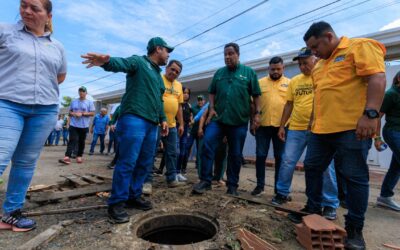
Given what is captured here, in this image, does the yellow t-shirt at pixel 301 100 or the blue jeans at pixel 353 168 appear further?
the yellow t-shirt at pixel 301 100

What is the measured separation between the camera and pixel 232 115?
394 cm

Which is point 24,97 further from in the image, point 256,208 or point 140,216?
point 256,208

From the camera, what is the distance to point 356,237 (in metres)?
2.38

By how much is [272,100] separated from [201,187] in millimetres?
1734

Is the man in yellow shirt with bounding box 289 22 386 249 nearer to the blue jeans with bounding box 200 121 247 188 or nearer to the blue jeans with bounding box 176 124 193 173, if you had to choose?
the blue jeans with bounding box 200 121 247 188

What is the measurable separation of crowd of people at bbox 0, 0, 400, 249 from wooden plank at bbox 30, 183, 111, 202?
0.68 meters

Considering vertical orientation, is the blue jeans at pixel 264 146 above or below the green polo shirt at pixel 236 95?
below

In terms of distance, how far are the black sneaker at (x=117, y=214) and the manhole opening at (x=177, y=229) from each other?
26 centimetres

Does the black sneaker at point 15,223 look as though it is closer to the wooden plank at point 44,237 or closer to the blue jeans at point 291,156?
the wooden plank at point 44,237

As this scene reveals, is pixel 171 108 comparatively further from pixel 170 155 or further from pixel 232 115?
pixel 232 115

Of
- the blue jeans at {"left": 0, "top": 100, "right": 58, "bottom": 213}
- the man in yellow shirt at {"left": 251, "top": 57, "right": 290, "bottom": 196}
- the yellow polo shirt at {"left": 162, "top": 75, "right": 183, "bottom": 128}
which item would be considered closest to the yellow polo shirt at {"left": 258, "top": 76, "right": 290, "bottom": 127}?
the man in yellow shirt at {"left": 251, "top": 57, "right": 290, "bottom": 196}

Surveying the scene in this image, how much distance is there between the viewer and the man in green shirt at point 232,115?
3963 millimetres

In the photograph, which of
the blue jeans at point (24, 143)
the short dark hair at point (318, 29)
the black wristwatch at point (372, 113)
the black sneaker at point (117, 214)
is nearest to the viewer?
the black wristwatch at point (372, 113)

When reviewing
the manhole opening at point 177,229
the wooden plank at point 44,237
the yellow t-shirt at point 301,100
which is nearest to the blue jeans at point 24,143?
the wooden plank at point 44,237
